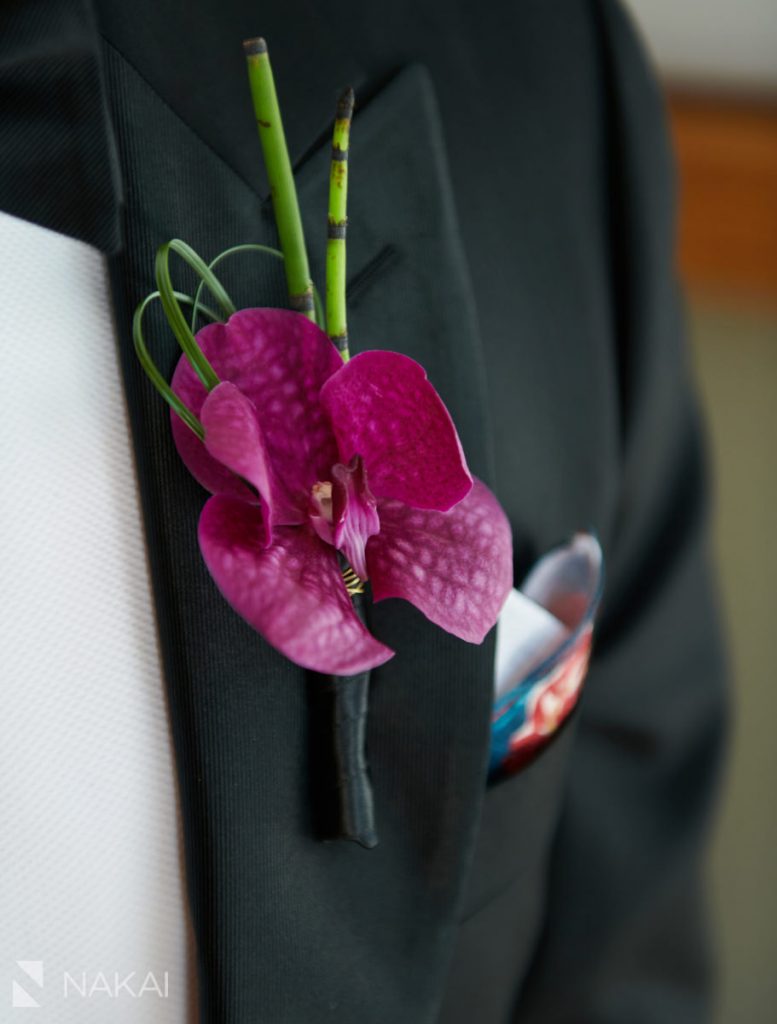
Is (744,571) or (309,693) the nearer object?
(309,693)

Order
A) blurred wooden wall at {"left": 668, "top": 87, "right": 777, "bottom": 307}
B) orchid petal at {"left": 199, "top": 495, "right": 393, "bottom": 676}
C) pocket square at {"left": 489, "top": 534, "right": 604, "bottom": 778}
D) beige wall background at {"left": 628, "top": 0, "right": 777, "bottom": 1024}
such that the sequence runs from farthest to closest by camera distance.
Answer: beige wall background at {"left": 628, "top": 0, "right": 777, "bottom": 1024}
blurred wooden wall at {"left": 668, "top": 87, "right": 777, "bottom": 307}
pocket square at {"left": 489, "top": 534, "right": 604, "bottom": 778}
orchid petal at {"left": 199, "top": 495, "right": 393, "bottom": 676}

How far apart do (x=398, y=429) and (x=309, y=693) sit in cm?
11

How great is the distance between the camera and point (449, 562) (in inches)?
12.0

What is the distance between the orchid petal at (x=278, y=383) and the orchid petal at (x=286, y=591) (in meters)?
0.02

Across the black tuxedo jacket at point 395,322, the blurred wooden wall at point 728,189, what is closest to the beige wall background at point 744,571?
the blurred wooden wall at point 728,189

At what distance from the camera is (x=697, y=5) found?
109 centimetres

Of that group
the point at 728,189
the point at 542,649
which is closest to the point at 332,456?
the point at 542,649

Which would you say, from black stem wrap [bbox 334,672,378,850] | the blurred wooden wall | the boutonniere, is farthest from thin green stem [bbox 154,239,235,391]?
the blurred wooden wall

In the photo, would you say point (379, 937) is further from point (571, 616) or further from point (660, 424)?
point (660, 424)

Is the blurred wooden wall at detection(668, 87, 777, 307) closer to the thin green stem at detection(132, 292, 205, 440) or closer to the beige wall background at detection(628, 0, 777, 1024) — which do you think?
the beige wall background at detection(628, 0, 777, 1024)

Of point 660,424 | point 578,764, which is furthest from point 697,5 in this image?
point 578,764

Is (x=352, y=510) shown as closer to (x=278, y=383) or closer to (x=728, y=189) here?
(x=278, y=383)

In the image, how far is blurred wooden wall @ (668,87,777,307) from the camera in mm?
1083

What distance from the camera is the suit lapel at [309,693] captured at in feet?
1.12
